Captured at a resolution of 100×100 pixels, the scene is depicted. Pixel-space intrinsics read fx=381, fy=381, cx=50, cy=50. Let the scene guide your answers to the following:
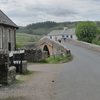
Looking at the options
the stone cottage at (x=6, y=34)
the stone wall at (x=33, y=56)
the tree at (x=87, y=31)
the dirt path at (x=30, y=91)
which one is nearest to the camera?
the dirt path at (x=30, y=91)

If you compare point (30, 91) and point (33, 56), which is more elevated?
point (30, 91)

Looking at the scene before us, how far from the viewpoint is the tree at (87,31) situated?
9331cm

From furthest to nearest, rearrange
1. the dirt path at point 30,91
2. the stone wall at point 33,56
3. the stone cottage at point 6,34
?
the stone wall at point 33,56, the stone cottage at point 6,34, the dirt path at point 30,91

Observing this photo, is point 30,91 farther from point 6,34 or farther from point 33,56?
point 33,56

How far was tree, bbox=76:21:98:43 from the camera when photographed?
93312mm

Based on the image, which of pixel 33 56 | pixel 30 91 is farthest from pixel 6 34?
pixel 30 91

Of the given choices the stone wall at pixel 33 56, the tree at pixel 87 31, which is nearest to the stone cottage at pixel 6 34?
the stone wall at pixel 33 56

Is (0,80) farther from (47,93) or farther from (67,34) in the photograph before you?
(67,34)

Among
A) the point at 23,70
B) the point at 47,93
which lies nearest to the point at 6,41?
Result: the point at 23,70

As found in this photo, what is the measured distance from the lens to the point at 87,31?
307 ft

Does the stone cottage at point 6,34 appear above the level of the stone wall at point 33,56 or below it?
above

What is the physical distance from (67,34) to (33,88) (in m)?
148

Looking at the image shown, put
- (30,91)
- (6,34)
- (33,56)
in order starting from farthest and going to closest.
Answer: (33,56), (6,34), (30,91)

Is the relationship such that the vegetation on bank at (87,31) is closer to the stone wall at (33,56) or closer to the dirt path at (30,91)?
the stone wall at (33,56)
